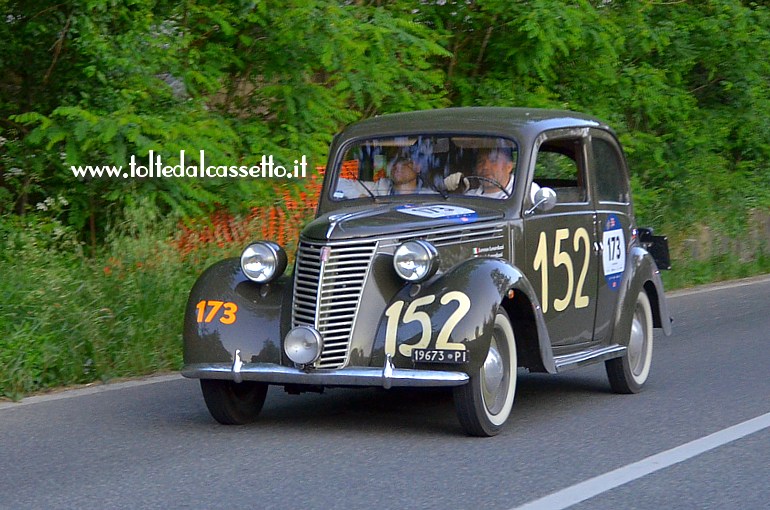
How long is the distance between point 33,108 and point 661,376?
6.55 meters

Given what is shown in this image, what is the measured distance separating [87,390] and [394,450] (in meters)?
2.89

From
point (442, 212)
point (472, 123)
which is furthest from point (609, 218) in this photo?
point (442, 212)

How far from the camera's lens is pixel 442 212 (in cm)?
731

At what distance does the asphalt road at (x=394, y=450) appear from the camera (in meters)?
5.61

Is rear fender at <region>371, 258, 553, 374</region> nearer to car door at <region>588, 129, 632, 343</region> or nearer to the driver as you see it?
the driver

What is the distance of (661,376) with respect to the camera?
30.8 ft

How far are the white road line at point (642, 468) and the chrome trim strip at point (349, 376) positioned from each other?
0.94 metres

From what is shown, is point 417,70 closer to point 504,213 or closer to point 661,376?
point 661,376

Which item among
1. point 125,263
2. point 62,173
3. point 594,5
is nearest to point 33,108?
point 62,173

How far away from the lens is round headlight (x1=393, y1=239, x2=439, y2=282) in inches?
265

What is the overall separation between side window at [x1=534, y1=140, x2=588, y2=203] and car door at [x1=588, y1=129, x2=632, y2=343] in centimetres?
12

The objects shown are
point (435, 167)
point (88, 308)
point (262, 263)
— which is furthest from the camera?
point (88, 308)

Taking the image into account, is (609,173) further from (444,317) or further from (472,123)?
(444,317)

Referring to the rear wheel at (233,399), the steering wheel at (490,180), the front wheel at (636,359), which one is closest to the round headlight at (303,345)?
the rear wheel at (233,399)
